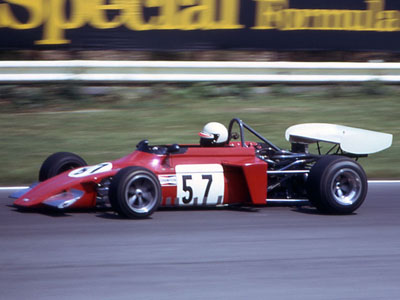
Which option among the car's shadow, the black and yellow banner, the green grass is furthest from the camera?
the black and yellow banner

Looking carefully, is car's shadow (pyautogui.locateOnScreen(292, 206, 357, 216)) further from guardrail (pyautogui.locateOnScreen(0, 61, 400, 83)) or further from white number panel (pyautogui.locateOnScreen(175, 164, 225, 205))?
guardrail (pyautogui.locateOnScreen(0, 61, 400, 83))

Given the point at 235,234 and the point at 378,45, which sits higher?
the point at 378,45

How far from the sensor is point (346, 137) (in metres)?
7.33

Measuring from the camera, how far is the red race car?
623 cm

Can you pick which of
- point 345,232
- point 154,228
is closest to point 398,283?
point 345,232

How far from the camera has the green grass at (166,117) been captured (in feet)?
32.7

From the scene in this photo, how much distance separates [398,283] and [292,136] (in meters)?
3.27

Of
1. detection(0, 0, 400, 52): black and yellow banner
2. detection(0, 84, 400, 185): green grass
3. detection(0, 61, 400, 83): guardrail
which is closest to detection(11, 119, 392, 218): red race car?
detection(0, 84, 400, 185): green grass

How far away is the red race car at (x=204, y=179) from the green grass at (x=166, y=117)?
2408 millimetres

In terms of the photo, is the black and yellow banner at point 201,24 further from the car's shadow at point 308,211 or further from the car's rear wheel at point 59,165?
the car's shadow at point 308,211

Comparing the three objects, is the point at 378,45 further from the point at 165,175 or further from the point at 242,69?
the point at 165,175

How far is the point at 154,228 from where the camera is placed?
5.96 metres

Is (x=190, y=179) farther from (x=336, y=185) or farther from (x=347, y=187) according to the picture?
(x=347, y=187)

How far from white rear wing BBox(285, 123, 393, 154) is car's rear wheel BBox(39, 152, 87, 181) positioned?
2413mm
